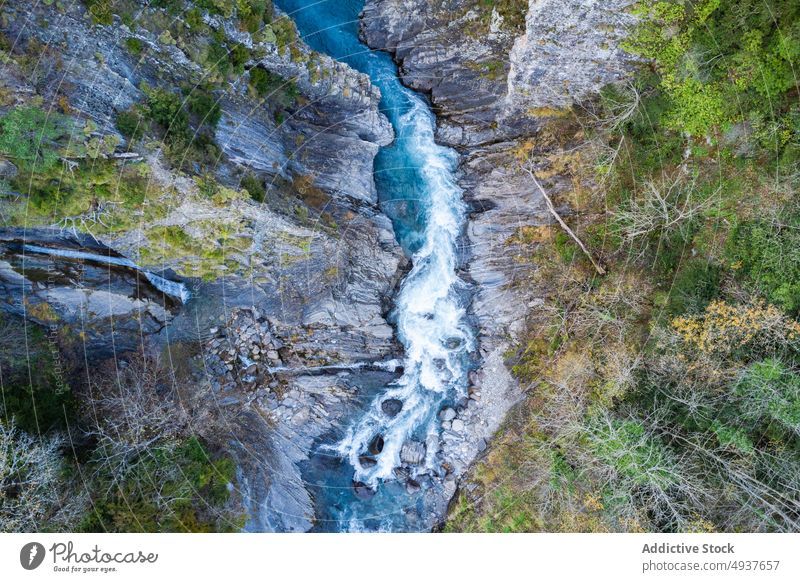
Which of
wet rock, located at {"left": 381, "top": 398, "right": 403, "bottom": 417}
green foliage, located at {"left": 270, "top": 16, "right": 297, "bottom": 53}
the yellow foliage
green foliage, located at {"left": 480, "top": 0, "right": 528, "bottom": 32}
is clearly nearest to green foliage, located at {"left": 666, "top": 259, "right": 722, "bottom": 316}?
the yellow foliage

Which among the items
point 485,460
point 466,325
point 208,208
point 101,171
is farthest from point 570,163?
point 101,171

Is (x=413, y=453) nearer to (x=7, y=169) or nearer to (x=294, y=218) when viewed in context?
(x=294, y=218)

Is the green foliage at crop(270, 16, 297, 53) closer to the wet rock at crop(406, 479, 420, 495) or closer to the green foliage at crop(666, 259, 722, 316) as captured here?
the green foliage at crop(666, 259, 722, 316)

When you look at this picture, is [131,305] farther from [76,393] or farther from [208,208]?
[208,208]

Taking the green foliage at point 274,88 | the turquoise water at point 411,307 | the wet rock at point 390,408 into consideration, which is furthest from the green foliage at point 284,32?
the wet rock at point 390,408

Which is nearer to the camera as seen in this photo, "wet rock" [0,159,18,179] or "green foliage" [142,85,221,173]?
"wet rock" [0,159,18,179]

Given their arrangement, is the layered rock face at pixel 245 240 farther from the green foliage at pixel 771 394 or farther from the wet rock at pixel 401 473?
the green foliage at pixel 771 394
